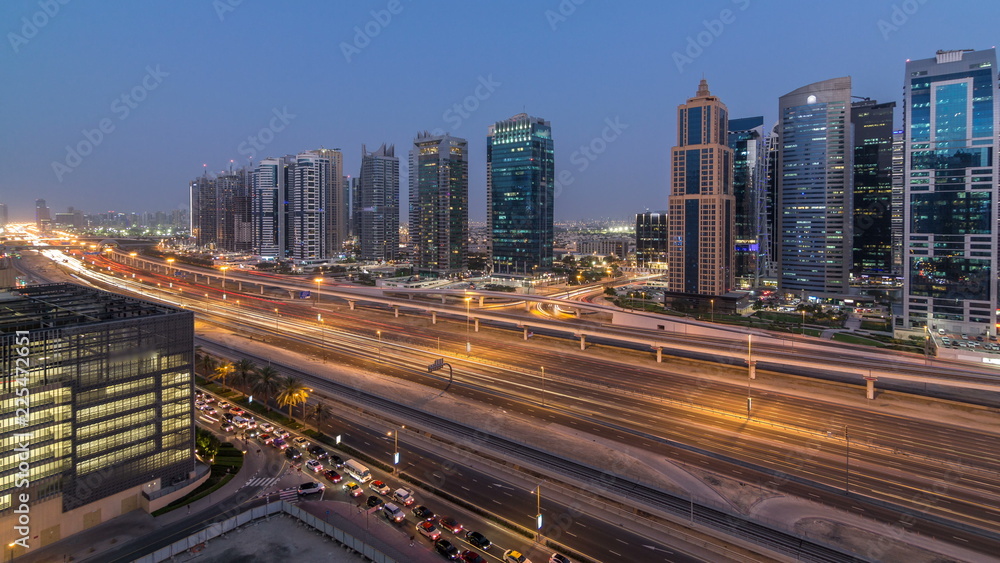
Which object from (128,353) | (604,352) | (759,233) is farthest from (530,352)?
(759,233)

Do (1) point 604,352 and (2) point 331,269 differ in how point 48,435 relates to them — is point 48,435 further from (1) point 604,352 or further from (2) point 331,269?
(2) point 331,269

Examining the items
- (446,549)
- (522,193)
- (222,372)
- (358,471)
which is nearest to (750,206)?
(522,193)

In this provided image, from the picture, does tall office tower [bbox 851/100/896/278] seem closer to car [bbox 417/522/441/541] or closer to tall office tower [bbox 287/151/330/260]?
car [bbox 417/522/441/541]

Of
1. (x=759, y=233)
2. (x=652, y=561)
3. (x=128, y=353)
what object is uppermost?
(x=759, y=233)

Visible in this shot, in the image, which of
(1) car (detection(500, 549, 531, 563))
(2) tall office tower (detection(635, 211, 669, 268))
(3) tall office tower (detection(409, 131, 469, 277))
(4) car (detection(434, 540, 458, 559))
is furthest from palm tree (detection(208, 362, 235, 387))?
(2) tall office tower (detection(635, 211, 669, 268))

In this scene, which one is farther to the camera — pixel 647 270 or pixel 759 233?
pixel 647 270

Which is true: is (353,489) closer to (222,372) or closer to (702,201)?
(222,372)
